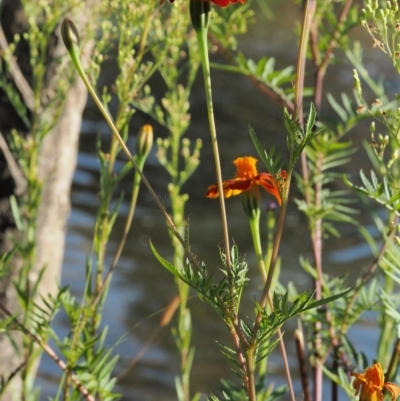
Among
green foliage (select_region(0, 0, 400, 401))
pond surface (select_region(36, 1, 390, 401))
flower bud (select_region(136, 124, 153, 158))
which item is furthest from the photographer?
pond surface (select_region(36, 1, 390, 401))

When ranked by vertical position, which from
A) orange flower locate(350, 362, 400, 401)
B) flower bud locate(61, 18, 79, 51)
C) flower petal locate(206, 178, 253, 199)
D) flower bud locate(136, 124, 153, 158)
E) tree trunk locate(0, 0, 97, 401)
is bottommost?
orange flower locate(350, 362, 400, 401)

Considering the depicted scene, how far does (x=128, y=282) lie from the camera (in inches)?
103

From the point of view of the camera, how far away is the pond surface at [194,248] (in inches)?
88.3

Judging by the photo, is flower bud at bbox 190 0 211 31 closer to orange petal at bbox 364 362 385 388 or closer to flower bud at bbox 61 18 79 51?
flower bud at bbox 61 18 79 51

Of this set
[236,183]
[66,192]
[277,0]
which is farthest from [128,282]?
[277,0]

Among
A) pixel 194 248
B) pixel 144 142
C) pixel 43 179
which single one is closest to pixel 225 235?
pixel 144 142

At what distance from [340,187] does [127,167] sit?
2.64m

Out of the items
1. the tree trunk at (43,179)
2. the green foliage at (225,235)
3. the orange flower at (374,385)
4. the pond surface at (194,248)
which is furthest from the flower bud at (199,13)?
the pond surface at (194,248)

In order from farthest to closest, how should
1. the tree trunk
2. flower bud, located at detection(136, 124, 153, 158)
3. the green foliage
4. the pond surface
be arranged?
the pond surface → the tree trunk → flower bud, located at detection(136, 124, 153, 158) → the green foliage

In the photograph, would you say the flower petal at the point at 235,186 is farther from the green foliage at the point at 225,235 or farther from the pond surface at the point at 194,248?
the pond surface at the point at 194,248

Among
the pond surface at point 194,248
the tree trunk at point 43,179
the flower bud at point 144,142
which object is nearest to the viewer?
the flower bud at point 144,142

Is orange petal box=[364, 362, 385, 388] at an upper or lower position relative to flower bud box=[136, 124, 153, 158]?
lower

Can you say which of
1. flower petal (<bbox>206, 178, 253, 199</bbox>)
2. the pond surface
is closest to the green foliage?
flower petal (<bbox>206, 178, 253, 199</bbox>)

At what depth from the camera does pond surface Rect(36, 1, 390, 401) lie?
7.36ft
